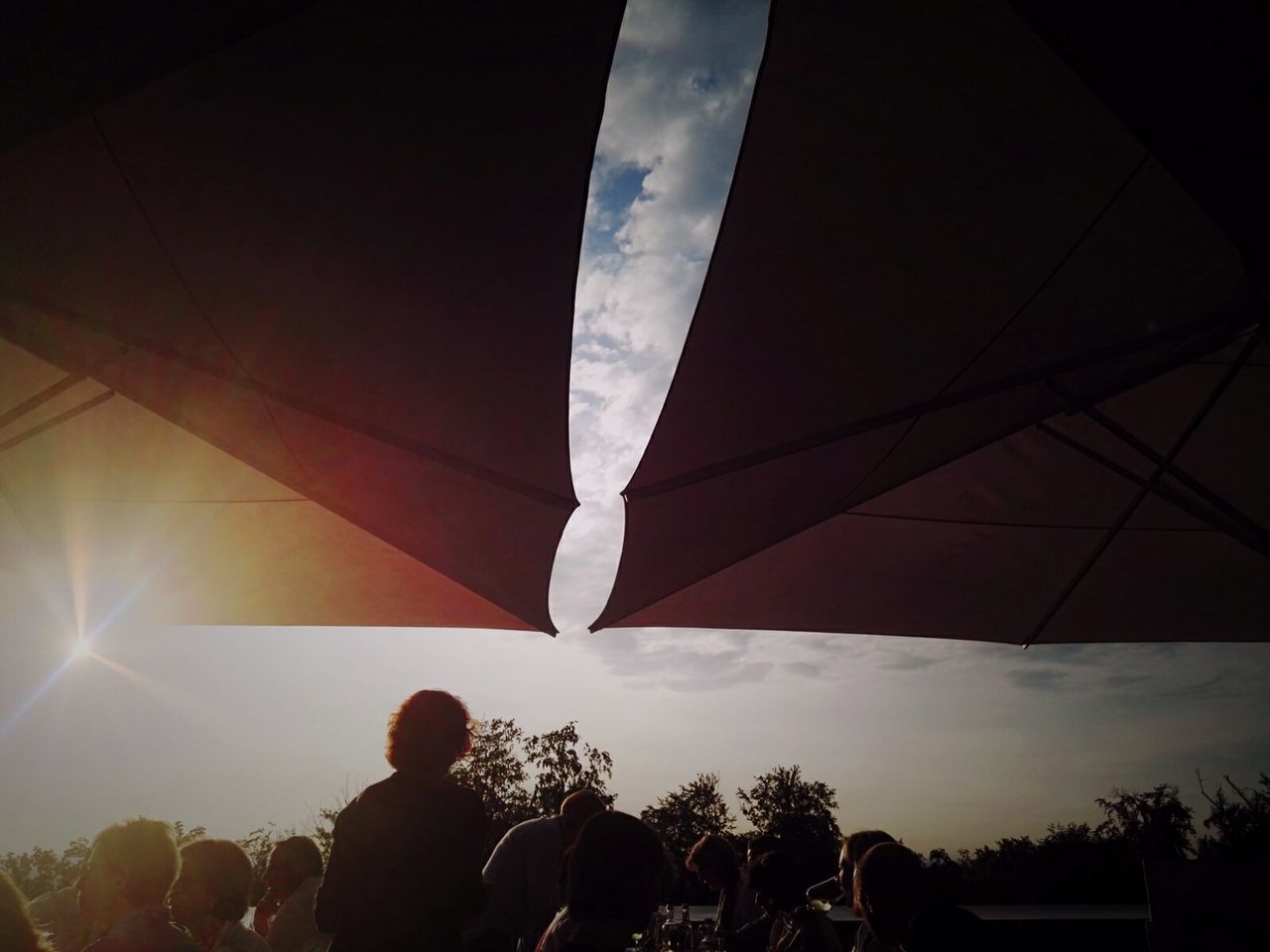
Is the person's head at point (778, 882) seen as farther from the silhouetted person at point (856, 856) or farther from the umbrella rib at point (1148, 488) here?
the umbrella rib at point (1148, 488)

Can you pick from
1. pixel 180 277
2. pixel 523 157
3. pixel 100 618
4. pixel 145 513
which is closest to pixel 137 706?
pixel 100 618

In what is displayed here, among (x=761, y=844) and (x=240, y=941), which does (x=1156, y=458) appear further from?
(x=240, y=941)

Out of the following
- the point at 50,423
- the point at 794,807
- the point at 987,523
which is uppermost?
the point at 794,807

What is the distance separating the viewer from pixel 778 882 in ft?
10.4

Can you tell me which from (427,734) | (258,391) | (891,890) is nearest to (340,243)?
(258,391)

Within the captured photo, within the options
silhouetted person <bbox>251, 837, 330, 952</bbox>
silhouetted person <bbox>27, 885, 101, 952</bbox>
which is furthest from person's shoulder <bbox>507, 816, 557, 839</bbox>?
silhouetted person <bbox>27, 885, 101, 952</bbox>

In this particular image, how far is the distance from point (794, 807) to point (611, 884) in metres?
69.2

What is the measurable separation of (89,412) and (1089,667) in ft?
79.2

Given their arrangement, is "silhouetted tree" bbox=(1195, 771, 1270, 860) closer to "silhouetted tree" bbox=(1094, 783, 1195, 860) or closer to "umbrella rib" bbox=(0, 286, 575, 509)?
"silhouetted tree" bbox=(1094, 783, 1195, 860)

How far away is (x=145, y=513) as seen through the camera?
4730 millimetres

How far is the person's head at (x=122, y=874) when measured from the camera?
2227 mm

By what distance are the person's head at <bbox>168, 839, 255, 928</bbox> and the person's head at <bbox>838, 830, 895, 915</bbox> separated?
243cm

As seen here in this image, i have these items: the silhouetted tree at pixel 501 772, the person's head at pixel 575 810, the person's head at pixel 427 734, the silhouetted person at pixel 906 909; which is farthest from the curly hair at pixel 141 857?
the silhouetted tree at pixel 501 772

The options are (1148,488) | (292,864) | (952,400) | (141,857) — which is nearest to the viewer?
(141,857)
